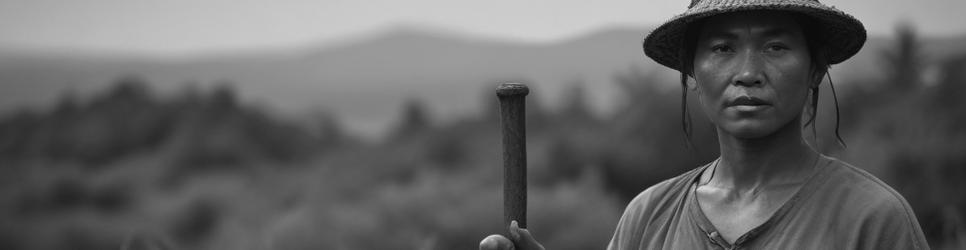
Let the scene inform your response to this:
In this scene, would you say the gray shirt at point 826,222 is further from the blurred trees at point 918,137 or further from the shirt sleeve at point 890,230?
the blurred trees at point 918,137

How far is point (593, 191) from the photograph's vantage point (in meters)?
33.9

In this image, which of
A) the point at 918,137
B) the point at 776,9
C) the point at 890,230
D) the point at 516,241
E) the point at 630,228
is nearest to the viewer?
the point at 890,230

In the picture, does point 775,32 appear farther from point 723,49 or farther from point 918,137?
point 918,137

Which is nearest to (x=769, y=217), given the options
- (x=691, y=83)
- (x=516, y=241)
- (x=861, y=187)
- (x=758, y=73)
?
(x=861, y=187)

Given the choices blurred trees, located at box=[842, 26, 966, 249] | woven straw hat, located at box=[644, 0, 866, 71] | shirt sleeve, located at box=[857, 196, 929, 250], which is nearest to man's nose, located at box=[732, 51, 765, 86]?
woven straw hat, located at box=[644, 0, 866, 71]

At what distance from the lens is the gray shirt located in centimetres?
307

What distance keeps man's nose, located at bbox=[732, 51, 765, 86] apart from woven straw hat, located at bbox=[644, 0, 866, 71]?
163 mm

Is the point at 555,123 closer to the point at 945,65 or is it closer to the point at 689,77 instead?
the point at 945,65

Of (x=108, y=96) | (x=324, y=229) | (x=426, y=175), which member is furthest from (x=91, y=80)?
(x=324, y=229)

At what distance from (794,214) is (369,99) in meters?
42.4

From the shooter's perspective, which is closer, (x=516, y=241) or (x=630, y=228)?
(x=516, y=241)

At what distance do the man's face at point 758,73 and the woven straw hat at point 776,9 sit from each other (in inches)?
3.4

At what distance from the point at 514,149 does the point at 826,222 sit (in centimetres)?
108

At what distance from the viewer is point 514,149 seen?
11.5ft
